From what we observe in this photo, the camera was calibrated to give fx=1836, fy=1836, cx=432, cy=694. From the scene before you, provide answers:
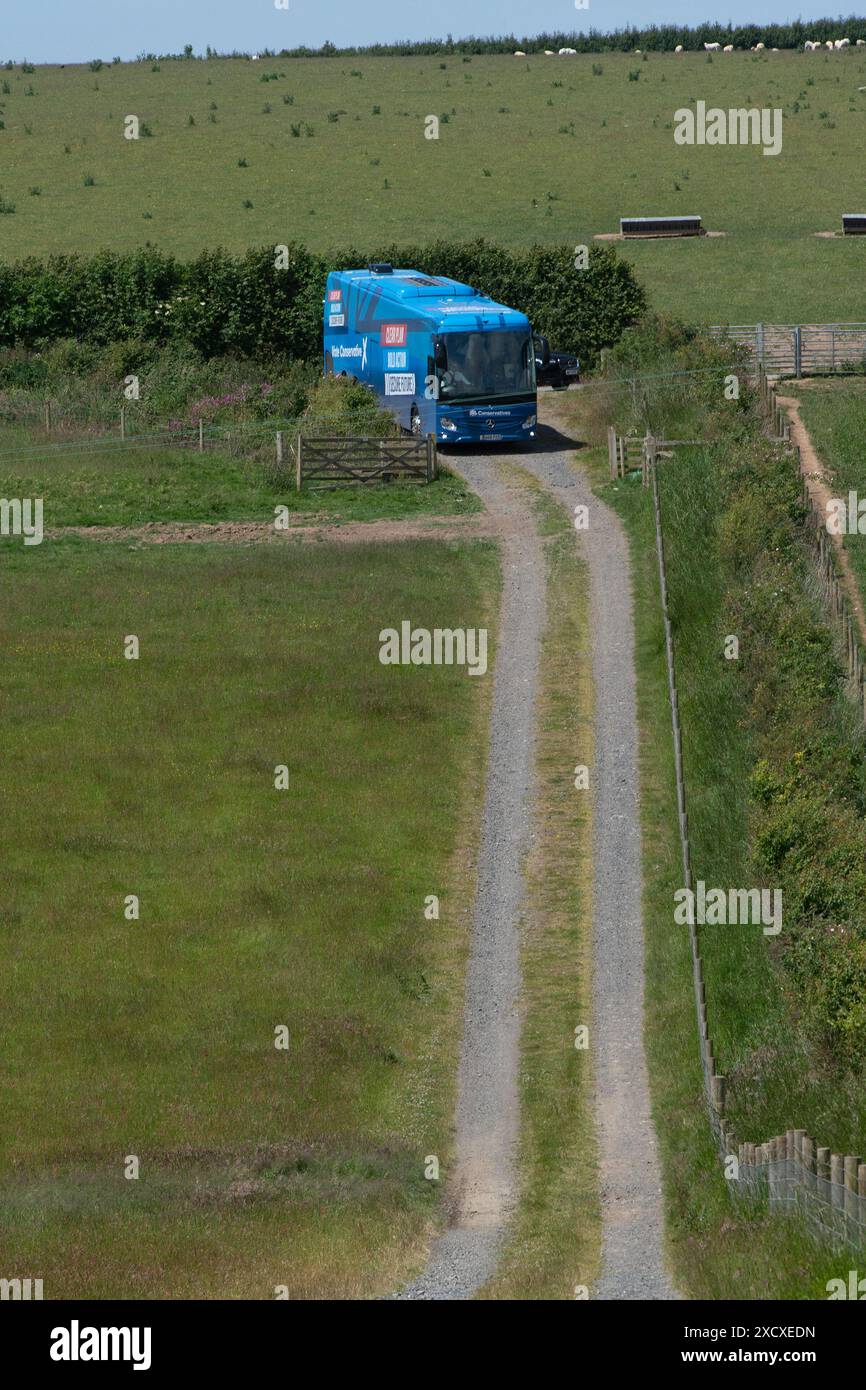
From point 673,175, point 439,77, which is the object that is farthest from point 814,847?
point 439,77

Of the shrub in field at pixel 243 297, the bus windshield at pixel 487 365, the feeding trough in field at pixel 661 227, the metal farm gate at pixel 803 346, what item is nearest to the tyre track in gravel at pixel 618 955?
the bus windshield at pixel 487 365

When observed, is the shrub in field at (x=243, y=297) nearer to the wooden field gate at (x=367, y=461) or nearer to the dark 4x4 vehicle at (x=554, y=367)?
the dark 4x4 vehicle at (x=554, y=367)

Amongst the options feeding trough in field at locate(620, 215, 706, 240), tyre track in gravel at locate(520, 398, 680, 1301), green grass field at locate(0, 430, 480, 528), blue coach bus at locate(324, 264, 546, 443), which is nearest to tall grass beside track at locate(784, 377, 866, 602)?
tyre track in gravel at locate(520, 398, 680, 1301)

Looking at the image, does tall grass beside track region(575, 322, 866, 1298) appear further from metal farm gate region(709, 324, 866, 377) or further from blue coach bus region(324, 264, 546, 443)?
metal farm gate region(709, 324, 866, 377)

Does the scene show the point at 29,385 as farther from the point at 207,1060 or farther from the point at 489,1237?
the point at 489,1237

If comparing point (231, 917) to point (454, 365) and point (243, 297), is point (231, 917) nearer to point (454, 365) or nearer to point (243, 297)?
point (454, 365)

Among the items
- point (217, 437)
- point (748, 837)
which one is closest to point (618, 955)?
point (748, 837)
